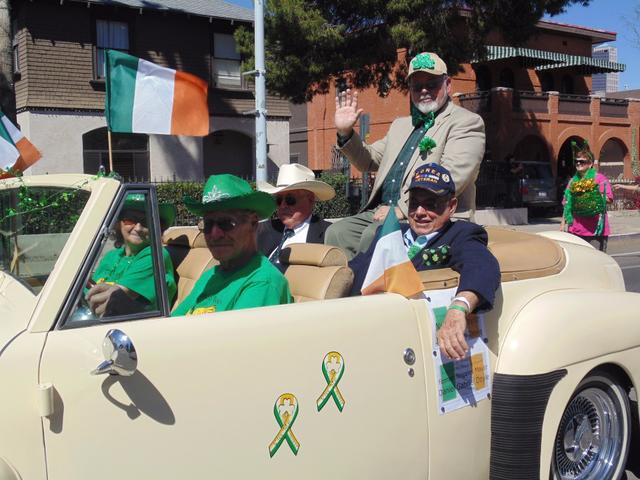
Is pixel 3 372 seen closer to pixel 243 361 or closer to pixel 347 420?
pixel 243 361

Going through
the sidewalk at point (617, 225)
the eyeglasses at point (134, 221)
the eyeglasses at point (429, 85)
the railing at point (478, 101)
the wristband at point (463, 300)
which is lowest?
the sidewalk at point (617, 225)

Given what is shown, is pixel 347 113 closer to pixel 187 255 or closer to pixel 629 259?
pixel 187 255

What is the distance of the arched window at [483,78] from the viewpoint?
28414 millimetres

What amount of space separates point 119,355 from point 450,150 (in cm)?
261

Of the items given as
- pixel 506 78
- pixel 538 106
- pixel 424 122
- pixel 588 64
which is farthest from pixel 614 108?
pixel 424 122

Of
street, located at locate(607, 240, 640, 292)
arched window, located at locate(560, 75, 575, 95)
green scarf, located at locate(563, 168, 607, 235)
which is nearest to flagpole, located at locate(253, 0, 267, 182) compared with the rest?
green scarf, located at locate(563, 168, 607, 235)

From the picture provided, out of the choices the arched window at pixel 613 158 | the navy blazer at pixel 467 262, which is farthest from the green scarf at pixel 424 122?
the arched window at pixel 613 158

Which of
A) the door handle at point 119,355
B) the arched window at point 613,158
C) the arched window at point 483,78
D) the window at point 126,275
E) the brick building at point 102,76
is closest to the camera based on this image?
the door handle at point 119,355

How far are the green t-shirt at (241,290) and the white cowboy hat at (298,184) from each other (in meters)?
1.52

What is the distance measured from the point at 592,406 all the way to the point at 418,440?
1149 millimetres

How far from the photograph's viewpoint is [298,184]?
14.4 ft

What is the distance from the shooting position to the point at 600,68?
30547mm

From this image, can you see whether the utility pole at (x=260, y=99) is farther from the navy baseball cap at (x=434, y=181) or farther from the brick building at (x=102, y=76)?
the navy baseball cap at (x=434, y=181)

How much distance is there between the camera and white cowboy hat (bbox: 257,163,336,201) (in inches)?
173
